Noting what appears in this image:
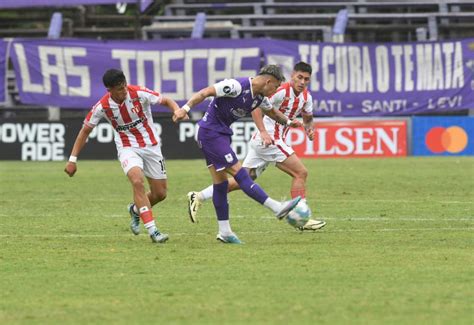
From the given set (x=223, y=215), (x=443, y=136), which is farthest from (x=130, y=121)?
(x=443, y=136)

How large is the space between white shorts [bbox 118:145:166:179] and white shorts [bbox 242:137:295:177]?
6.58ft

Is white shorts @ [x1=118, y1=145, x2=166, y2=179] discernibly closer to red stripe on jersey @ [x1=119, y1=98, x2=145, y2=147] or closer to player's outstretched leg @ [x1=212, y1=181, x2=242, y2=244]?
red stripe on jersey @ [x1=119, y1=98, x2=145, y2=147]

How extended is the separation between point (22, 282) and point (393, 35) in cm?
3392

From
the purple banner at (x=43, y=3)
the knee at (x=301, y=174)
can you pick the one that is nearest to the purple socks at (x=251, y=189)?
the knee at (x=301, y=174)

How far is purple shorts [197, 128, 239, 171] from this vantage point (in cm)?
1270

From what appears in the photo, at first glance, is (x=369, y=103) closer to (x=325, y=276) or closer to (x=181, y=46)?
(x=181, y=46)

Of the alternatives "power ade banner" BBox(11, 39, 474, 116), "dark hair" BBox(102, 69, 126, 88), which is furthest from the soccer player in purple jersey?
"power ade banner" BBox(11, 39, 474, 116)

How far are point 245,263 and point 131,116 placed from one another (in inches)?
125

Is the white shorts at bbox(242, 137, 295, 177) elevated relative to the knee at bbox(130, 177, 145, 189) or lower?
lower

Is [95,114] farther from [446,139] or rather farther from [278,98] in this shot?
[446,139]

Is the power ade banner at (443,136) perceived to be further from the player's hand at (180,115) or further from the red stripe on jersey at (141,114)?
the player's hand at (180,115)

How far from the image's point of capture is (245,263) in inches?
425

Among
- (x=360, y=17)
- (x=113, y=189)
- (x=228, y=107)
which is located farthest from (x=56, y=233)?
(x=360, y=17)

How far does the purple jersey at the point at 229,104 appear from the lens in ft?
41.1
